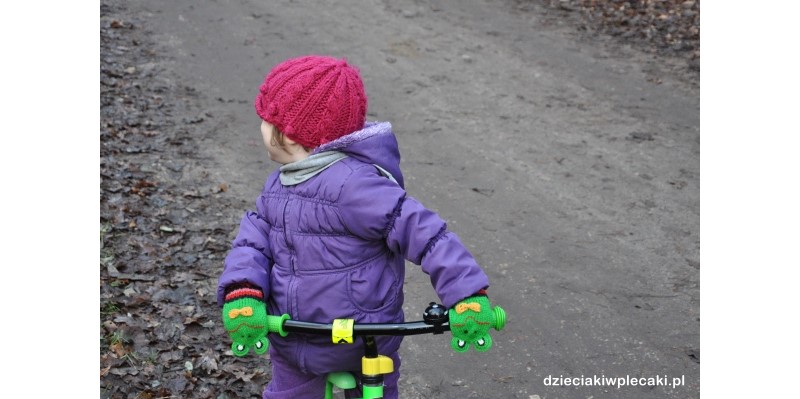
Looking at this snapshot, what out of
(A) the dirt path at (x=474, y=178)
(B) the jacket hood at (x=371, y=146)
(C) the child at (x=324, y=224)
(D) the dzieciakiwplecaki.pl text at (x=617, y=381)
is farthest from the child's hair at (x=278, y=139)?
(D) the dzieciakiwplecaki.pl text at (x=617, y=381)

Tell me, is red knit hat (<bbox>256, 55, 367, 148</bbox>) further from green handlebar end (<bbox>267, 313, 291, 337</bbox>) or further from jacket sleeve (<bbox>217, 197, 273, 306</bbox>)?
green handlebar end (<bbox>267, 313, 291, 337</bbox>)

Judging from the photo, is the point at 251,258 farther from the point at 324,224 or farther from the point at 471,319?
the point at 471,319

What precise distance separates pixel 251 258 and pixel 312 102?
59cm

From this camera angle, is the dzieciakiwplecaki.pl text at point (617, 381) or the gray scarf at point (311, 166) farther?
the dzieciakiwplecaki.pl text at point (617, 381)

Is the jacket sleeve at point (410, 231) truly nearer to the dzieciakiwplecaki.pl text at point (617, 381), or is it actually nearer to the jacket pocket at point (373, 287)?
the jacket pocket at point (373, 287)

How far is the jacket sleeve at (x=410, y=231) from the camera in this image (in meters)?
2.87

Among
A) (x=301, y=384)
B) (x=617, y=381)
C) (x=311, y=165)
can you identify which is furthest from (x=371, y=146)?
(x=617, y=381)

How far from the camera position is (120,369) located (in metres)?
4.56

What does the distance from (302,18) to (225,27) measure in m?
1.01

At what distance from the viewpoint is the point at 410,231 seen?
9.71 ft

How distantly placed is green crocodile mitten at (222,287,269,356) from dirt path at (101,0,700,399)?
5.36ft

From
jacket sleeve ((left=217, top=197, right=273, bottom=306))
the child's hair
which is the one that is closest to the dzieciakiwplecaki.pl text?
jacket sleeve ((left=217, top=197, right=273, bottom=306))

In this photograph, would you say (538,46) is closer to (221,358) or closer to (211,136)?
(211,136)

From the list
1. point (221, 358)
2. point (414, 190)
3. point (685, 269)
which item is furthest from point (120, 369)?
point (685, 269)
